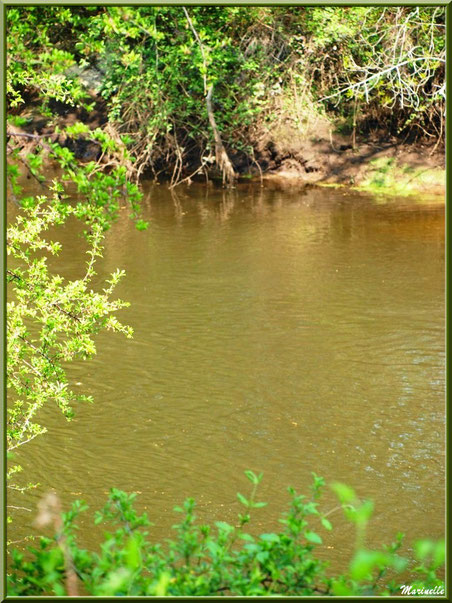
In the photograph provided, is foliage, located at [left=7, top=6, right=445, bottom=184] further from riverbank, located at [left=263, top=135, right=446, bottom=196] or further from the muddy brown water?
the muddy brown water

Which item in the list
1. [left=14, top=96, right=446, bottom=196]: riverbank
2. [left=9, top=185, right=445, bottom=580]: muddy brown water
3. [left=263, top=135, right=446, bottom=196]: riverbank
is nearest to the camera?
[left=9, top=185, right=445, bottom=580]: muddy brown water

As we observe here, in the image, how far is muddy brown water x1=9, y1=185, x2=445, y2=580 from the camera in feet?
18.6

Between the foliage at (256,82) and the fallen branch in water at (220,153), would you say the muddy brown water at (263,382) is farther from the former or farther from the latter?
the foliage at (256,82)

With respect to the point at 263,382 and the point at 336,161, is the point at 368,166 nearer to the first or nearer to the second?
the point at 336,161

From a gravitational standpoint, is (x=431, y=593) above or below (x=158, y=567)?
below

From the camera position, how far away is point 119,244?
11.8 meters

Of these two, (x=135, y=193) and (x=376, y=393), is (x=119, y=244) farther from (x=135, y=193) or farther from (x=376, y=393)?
(x=135, y=193)

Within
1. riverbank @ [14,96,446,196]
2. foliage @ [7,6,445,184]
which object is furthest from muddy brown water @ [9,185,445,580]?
foliage @ [7,6,445,184]

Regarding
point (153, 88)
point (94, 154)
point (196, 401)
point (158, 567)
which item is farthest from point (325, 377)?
point (94, 154)

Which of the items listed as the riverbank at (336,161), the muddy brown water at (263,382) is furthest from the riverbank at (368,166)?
the muddy brown water at (263,382)

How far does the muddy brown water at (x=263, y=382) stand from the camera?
18.6 feet

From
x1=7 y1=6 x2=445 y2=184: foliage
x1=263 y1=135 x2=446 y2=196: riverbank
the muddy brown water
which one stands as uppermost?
x1=7 y1=6 x2=445 y2=184: foliage

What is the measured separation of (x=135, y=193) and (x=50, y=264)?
756 centimetres

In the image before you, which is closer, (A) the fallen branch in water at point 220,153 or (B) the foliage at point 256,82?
(B) the foliage at point 256,82
